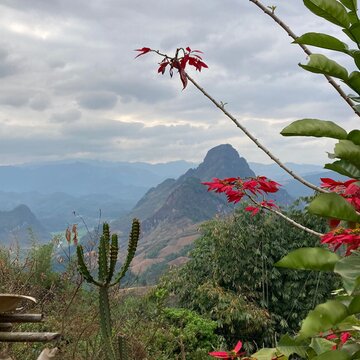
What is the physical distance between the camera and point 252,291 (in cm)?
1280

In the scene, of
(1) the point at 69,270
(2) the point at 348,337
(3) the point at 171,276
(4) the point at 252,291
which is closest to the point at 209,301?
(4) the point at 252,291

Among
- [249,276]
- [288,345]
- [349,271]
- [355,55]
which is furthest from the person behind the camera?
[249,276]

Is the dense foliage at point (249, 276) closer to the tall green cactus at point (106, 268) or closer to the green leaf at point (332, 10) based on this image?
the tall green cactus at point (106, 268)

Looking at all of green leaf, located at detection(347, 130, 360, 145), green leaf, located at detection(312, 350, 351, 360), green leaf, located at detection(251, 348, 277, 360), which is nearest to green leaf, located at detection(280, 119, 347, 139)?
green leaf, located at detection(347, 130, 360, 145)

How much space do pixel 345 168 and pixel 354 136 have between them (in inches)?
3.4

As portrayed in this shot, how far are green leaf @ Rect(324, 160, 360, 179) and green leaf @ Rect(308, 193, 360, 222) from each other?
0.10 metres

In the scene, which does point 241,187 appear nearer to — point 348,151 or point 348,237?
point 348,237

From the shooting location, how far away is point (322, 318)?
1088mm

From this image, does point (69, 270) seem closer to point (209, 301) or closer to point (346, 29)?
point (209, 301)

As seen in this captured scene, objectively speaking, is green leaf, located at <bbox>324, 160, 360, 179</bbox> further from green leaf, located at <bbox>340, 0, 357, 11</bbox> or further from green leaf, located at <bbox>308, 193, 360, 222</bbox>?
green leaf, located at <bbox>340, 0, 357, 11</bbox>

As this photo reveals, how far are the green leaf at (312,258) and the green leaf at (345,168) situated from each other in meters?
0.22

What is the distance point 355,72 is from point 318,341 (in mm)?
927

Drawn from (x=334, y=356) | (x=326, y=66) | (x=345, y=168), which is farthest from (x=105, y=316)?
(x=326, y=66)

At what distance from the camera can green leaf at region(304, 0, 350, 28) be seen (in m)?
1.16
